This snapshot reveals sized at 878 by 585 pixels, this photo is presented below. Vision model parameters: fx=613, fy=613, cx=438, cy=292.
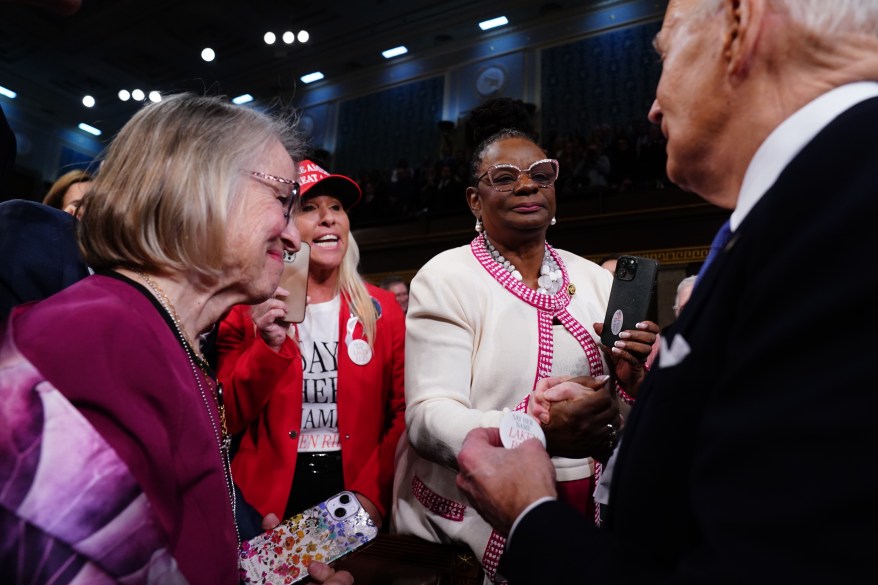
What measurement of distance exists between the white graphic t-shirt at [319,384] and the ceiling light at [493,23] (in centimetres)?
990

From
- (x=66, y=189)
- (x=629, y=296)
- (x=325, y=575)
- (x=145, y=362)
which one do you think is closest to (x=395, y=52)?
(x=66, y=189)

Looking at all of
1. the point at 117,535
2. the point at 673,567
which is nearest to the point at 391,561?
the point at 117,535

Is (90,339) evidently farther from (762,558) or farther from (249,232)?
(762,558)

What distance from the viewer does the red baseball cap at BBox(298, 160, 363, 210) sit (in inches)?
92.0

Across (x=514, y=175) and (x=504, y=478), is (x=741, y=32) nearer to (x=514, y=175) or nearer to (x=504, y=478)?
(x=504, y=478)

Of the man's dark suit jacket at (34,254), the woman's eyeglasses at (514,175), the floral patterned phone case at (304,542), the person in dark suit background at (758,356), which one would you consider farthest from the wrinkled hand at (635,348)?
the man's dark suit jacket at (34,254)

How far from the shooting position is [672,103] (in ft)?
2.81

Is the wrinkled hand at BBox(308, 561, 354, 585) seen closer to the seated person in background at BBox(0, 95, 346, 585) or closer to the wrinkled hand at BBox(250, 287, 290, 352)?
the seated person in background at BBox(0, 95, 346, 585)

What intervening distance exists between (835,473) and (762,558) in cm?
9

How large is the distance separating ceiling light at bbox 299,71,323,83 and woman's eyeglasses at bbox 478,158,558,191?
11.8m

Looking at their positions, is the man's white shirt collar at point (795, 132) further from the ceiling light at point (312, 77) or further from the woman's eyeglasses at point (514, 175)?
the ceiling light at point (312, 77)

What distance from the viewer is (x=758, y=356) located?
1.77ft

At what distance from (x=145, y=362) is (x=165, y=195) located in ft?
1.08

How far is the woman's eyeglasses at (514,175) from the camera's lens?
171cm
